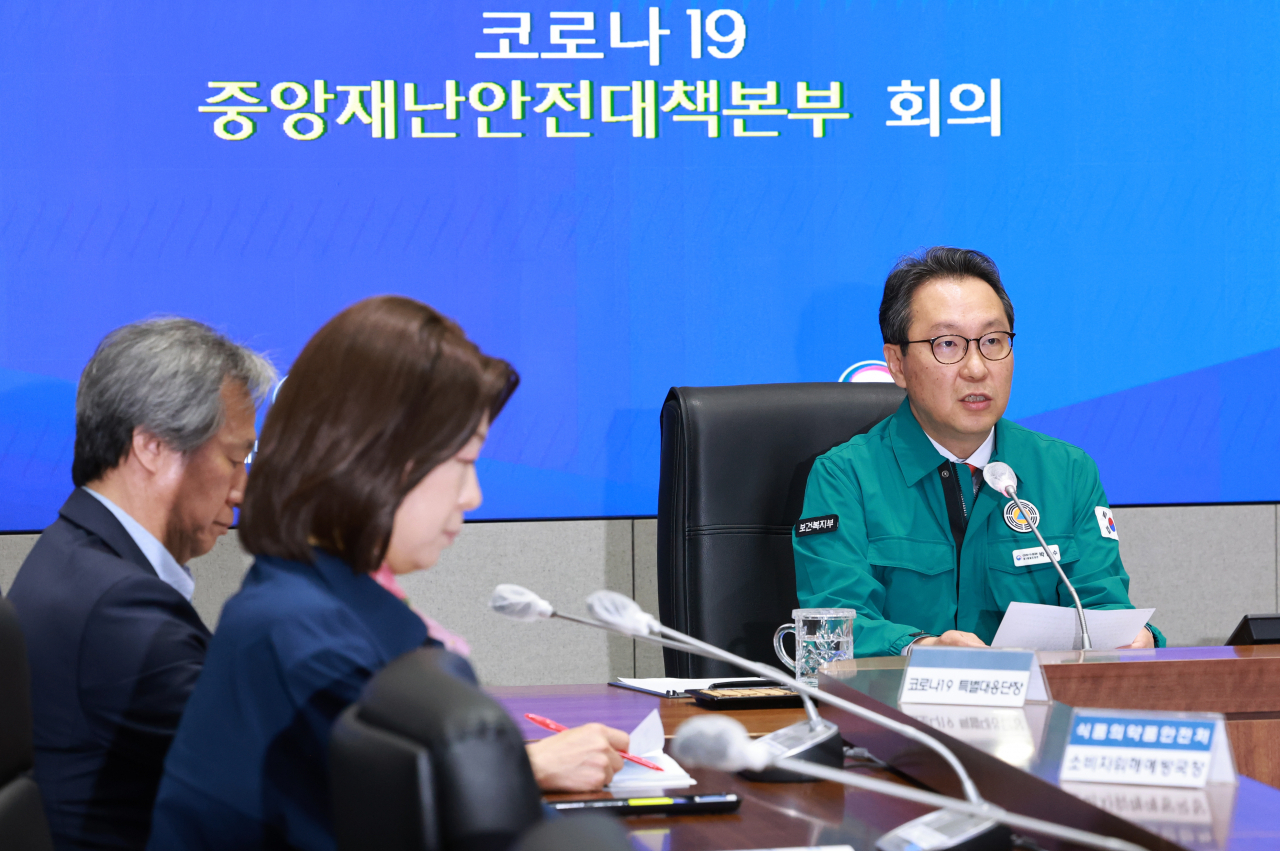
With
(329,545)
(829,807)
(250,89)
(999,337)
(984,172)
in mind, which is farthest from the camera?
(984,172)

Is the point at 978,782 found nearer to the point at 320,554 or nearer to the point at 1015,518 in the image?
the point at 320,554

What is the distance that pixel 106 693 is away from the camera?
1.33 metres

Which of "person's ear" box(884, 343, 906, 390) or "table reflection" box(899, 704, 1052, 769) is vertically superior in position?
"person's ear" box(884, 343, 906, 390)

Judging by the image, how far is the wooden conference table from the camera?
3.11 feet

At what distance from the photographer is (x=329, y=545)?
39.4 inches

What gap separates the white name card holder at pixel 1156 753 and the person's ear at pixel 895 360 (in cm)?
135

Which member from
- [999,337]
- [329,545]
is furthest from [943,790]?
[999,337]

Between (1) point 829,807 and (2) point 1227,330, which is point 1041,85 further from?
(1) point 829,807

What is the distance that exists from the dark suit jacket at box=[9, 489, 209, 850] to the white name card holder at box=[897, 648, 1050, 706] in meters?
0.79

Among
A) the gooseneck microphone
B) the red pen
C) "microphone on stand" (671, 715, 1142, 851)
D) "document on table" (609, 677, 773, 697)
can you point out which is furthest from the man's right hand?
"microphone on stand" (671, 715, 1142, 851)

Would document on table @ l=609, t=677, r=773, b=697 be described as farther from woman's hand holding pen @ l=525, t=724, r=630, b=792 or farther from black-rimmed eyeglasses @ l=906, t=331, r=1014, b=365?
black-rimmed eyeglasses @ l=906, t=331, r=1014, b=365

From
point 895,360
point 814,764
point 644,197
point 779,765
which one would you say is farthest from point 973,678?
point 644,197

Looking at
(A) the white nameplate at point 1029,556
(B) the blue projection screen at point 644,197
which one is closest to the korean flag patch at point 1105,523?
(A) the white nameplate at point 1029,556

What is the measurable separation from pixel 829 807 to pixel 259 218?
2.03 meters
